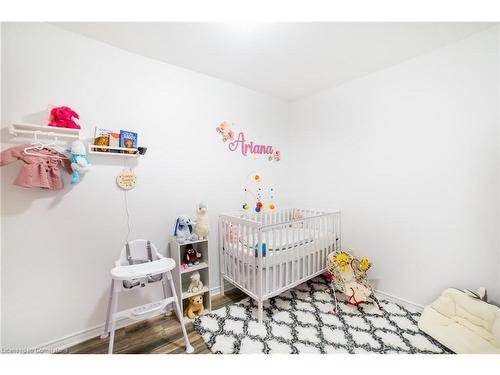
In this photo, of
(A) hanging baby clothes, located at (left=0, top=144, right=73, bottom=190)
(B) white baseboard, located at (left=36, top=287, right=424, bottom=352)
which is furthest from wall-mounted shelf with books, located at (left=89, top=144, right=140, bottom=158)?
(B) white baseboard, located at (left=36, top=287, right=424, bottom=352)

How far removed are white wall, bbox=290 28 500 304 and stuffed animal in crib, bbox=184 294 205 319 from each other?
1927 mm

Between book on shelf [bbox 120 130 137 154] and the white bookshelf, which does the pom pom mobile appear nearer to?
the white bookshelf

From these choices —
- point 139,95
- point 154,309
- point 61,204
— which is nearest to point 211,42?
point 139,95

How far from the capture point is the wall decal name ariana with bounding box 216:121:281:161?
2.61 meters

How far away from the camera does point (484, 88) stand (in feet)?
5.80

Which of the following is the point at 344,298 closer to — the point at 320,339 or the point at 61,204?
the point at 320,339

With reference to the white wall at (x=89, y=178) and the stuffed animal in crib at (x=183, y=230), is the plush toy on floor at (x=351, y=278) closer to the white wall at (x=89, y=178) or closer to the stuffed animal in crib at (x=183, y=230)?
the white wall at (x=89, y=178)

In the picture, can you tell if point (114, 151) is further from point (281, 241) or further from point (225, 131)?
point (281, 241)

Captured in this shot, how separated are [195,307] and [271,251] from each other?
96 cm

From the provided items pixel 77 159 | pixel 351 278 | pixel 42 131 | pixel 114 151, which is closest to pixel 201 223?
pixel 114 151

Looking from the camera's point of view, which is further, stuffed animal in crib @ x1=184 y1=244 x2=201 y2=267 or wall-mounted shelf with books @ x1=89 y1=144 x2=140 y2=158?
stuffed animal in crib @ x1=184 y1=244 x2=201 y2=267

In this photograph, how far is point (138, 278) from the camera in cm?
160

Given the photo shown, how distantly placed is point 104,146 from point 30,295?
4.16 ft

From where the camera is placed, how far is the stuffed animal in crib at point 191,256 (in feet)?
7.08
